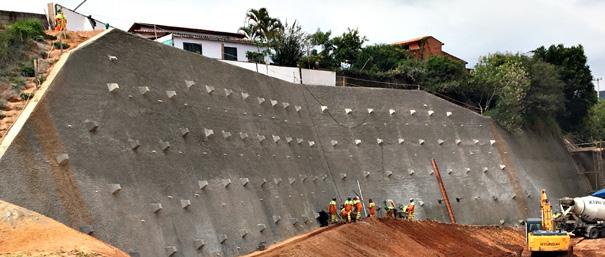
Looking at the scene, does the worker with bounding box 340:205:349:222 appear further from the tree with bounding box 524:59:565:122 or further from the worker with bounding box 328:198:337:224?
the tree with bounding box 524:59:565:122

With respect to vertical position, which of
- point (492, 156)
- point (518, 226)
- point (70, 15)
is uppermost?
point (70, 15)

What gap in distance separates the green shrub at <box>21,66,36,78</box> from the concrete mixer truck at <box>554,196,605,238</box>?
2795cm

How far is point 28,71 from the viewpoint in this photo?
25.9 m

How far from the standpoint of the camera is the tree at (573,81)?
64.7 m

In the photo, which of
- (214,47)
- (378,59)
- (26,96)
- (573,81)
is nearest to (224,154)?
(26,96)

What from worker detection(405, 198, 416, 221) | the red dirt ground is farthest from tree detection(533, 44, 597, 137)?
worker detection(405, 198, 416, 221)

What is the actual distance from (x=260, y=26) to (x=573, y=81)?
27.1m

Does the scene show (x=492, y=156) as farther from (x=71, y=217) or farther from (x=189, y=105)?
(x=71, y=217)

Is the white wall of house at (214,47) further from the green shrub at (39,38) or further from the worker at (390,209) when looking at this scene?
the green shrub at (39,38)

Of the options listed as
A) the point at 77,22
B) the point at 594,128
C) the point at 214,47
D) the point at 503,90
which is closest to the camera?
the point at 77,22

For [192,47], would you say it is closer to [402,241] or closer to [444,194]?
[444,194]

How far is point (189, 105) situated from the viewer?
1204 inches

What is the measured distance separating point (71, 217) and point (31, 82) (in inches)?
230

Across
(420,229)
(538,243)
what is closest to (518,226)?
(420,229)
